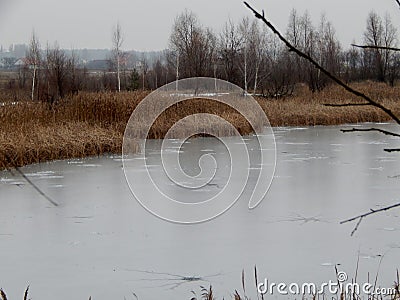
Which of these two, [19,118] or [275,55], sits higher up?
[275,55]

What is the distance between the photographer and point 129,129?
9.35 m

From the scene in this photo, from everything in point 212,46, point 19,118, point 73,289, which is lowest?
point 73,289

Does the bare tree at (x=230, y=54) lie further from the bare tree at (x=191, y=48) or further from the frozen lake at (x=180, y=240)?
the frozen lake at (x=180, y=240)

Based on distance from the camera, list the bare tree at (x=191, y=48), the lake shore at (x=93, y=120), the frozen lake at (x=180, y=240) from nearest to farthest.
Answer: the frozen lake at (x=180, y=240), the lake shore at (x=93, y=120), the bare tree at (x=191, y=48)

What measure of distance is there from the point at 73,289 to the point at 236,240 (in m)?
1.13

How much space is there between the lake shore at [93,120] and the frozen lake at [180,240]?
1.42 metres

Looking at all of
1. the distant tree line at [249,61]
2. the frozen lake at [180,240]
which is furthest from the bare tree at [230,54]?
Answer: the frozen lake at [180,240]

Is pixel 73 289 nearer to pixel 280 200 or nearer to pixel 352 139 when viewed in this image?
pixel 280 200

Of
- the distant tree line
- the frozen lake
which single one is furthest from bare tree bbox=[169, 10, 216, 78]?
the frozen lake

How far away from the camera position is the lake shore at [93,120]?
297 inches

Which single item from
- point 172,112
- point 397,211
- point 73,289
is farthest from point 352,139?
point 73,289

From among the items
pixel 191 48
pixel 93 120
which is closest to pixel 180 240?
pixel 93 120

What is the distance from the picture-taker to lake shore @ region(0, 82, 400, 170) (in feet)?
24.8

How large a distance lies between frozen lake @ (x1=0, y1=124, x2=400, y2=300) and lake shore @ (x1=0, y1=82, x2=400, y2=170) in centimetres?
142
